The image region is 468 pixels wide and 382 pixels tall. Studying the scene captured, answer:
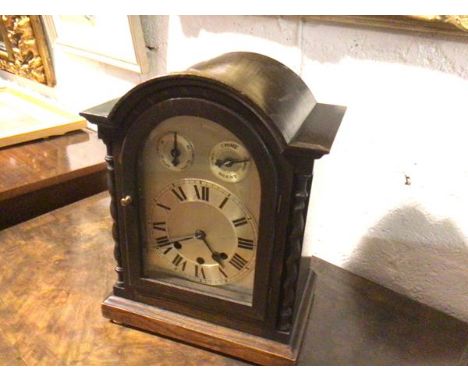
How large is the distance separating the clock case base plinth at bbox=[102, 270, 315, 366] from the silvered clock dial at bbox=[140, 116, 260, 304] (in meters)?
0.05

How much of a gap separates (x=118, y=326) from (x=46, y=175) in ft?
1.58

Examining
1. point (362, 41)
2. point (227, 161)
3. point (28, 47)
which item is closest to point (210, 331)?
point (227, 161)

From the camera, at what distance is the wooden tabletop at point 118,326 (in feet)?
1.98

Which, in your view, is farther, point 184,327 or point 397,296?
point 397,296

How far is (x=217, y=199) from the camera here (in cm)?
55

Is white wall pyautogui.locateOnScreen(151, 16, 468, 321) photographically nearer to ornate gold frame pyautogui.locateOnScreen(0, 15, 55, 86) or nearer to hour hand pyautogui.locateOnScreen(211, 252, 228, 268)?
hour hand pyautogui.locateOnScreen(211, 252, 228, 268)

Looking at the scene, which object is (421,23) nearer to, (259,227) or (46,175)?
(259,227)

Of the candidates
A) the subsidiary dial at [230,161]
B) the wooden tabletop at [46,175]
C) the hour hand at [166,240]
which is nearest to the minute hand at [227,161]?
the subsidiary dial at [230,161]

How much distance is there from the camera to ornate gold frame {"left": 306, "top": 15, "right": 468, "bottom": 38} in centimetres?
54

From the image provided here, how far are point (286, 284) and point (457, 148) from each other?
329 mm

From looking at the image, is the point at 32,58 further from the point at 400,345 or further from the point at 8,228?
the point at 400,345

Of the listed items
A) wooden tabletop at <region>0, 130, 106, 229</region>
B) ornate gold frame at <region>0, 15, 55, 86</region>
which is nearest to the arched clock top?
wooden tabletop at <region>0, 130, 106, 229</region>
